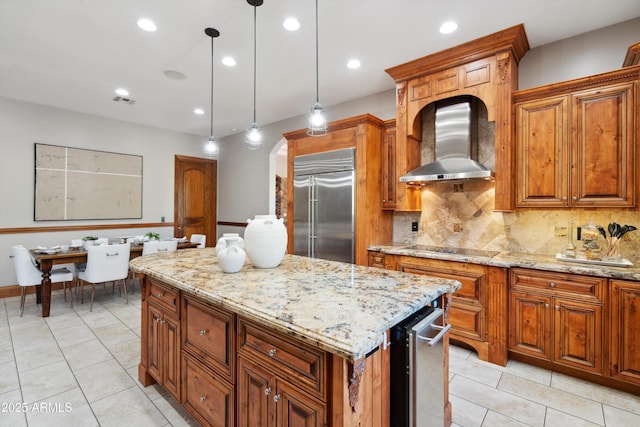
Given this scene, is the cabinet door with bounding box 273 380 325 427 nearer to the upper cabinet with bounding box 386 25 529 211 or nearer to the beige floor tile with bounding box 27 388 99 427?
the beige floor tile with bounding box 27 388 99 427

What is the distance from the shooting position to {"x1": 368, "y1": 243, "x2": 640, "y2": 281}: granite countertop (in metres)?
2.17

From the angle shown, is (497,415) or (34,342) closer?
(497,415)

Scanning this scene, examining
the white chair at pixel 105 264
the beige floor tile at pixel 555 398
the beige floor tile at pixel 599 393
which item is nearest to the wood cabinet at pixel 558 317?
the beige floor tile at pixel 599 393

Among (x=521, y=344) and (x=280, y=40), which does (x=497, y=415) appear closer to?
(x=521, y=344)

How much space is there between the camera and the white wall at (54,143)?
4406 millimetres

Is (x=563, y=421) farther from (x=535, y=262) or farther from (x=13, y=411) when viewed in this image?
(x=13, y=411)

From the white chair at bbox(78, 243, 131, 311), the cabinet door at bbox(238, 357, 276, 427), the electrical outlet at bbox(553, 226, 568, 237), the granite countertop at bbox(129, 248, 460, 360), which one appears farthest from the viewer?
the white chair at bbox(78, 243, 131, 311)

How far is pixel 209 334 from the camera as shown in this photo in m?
1.60

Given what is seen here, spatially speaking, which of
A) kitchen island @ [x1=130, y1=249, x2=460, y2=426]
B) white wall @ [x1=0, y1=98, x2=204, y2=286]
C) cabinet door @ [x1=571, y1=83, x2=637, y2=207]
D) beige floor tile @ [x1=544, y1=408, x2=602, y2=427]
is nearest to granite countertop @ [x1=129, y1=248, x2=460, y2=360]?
kitchen island @ [x1=130, y1=249, x2=460, y2=426]

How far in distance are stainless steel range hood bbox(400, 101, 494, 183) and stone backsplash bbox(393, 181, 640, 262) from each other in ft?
1.30

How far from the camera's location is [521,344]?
2570 mm

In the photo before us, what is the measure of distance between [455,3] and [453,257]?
2114 mm

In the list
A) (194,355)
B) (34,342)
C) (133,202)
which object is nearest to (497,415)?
(194,355)

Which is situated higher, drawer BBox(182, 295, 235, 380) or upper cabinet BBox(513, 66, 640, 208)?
upper cabinet BBox(513, 66, 640, 208)
